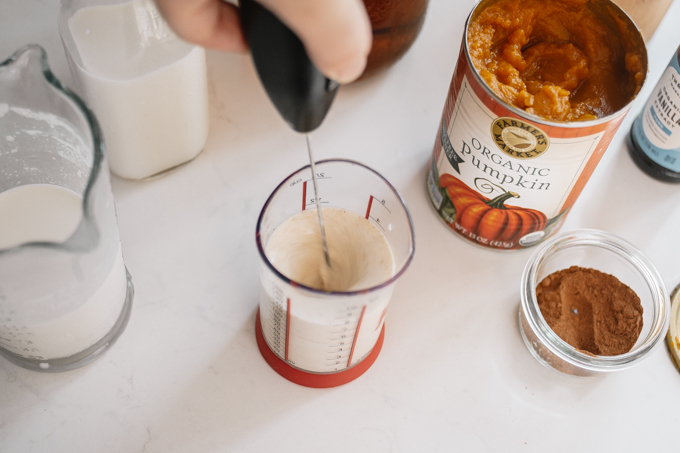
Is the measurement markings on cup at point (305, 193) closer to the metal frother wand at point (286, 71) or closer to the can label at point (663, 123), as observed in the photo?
the metal frother wand at point (286, 71)

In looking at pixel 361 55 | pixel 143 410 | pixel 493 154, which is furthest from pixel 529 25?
pixel 143 410

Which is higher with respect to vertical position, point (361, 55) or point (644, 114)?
point (361, 55)

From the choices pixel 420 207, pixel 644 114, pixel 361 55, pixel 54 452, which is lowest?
pixel 54 452

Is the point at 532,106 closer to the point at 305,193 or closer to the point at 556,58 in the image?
the point at 556,58

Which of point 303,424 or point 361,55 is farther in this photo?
point 303,424

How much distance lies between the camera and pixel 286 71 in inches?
16.2

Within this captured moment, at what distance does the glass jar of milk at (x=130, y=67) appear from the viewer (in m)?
0.60

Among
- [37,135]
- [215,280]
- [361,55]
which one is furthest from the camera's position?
[215,280]

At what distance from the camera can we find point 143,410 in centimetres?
59

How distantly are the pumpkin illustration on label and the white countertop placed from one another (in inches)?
1.1

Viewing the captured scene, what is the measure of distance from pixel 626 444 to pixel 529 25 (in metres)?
0.44

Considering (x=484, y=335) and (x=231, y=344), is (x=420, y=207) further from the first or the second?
(x=231, y=344)

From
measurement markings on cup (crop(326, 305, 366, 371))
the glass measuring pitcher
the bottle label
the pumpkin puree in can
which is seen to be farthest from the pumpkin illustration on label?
the glass measuring pitcher

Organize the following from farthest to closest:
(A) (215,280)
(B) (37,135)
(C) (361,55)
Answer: (A) (215,280), (B) (37,135), (C) (361,55)
